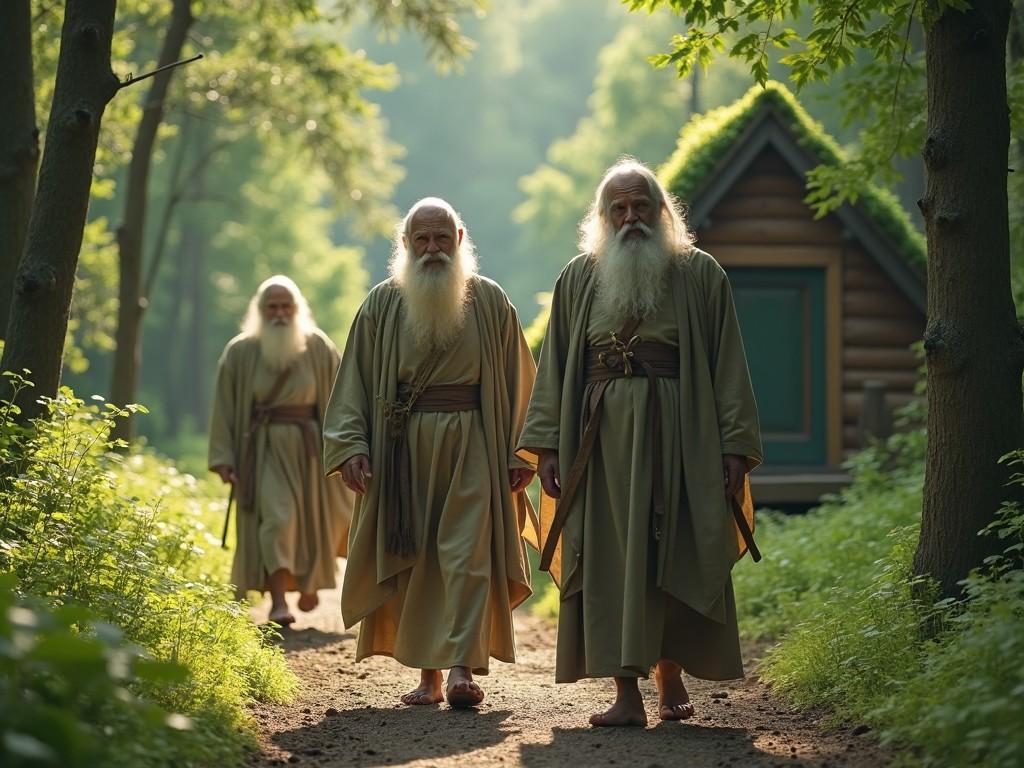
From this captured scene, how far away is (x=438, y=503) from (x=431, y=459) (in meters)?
0.24

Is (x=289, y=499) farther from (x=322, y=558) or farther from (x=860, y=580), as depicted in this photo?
(x=860, y=580)

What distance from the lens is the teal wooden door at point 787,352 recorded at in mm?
15148

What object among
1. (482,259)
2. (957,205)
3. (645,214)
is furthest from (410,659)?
(482,259)

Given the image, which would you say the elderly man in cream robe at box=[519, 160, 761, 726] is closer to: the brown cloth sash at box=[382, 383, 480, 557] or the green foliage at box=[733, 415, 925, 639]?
the brown cloth sash at box=[382, 383, 480, 557]

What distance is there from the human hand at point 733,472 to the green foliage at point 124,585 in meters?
2.40

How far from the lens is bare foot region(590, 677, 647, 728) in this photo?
6125 mm

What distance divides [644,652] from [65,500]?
2822 millimetres

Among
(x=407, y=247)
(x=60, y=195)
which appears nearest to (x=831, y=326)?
(x=407, y=247)

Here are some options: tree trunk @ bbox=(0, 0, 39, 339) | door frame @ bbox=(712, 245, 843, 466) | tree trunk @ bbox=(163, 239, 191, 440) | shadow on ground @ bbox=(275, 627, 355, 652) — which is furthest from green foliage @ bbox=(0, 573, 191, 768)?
tree trunk @ bbox=(163, 239, 191, 440)

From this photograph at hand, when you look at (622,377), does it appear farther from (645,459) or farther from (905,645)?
(905,645)

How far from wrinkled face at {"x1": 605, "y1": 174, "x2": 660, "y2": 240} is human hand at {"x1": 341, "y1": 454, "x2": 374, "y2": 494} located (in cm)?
180

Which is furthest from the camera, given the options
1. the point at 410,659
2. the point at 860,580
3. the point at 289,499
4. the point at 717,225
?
the point at 717,225

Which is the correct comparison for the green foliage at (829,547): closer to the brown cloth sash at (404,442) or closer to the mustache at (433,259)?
the brown cloth sash at (404,442)

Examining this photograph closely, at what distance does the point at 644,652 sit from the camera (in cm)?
605
